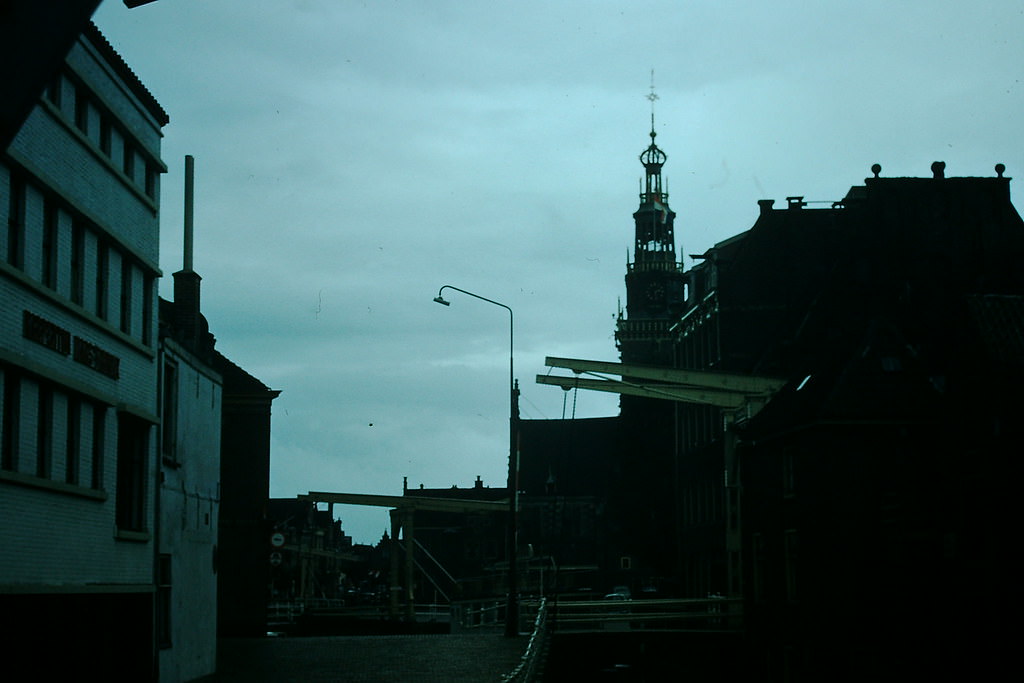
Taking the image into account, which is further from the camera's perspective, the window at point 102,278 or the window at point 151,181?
the window at point 151,181

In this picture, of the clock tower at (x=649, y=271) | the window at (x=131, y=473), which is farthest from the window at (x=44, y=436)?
the clock tower at (x=649, y=271)

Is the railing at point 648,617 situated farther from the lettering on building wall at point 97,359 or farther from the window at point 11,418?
the window at point 11,418

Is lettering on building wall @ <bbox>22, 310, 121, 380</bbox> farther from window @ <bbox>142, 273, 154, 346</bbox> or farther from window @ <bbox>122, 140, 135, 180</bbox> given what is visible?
window @ <bbox>122, 140, 135, 180</bbox>

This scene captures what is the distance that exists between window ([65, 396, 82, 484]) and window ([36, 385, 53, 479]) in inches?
39.9

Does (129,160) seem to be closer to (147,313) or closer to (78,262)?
(147,313)

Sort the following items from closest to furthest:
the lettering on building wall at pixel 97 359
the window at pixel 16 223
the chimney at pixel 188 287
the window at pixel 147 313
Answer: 1. the window at pixel 16 223
2. the lettering on building wall at pixel 97 359
3. the window at pixel 147 313
4. the chimney at pixel 188 287

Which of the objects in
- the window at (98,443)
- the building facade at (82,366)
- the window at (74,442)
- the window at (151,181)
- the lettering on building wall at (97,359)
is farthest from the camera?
the window at (151,181)

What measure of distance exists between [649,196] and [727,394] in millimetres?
73663

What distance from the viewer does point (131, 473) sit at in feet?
78.4

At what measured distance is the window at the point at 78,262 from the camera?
21047mm

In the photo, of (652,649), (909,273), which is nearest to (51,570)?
(652,649)

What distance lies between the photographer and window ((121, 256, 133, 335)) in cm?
A: 2358

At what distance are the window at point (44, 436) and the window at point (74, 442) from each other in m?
1.01

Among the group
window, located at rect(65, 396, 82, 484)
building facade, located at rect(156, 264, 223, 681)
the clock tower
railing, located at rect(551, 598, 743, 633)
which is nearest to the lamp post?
railing, located at rect(551, 598, 743, 633)
